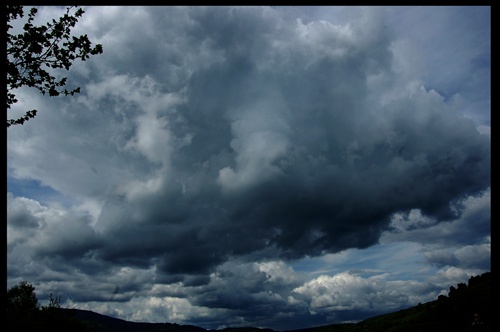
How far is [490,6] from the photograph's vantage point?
4.61 metres

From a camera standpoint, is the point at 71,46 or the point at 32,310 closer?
the point at 71,46

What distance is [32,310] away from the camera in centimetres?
9062
